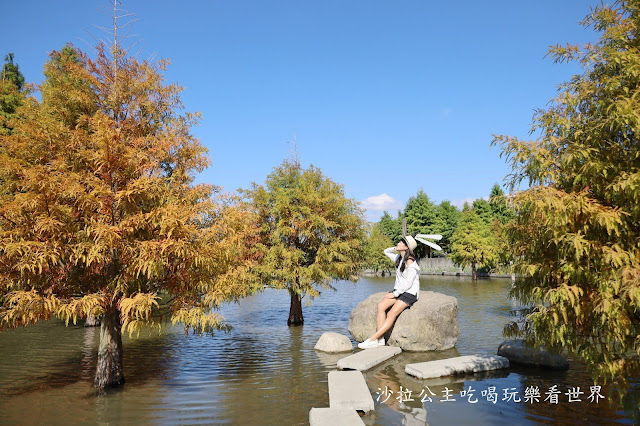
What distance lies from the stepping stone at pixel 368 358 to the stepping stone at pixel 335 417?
3.78 meters

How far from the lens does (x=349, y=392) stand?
28.7 ft

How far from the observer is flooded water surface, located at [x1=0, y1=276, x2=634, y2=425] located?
27.0ft

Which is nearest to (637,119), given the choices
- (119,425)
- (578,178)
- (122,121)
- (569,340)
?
(578,178)

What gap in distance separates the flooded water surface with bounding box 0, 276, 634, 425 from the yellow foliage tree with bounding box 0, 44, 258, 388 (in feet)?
4.65

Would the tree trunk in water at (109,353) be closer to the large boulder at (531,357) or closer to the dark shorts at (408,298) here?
the dark shorts at (408,298)

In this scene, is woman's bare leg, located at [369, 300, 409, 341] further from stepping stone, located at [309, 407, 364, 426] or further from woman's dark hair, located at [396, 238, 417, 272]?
stepping stone, located at [309, 407, 364, 426]

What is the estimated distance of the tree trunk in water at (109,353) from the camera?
32.8ft

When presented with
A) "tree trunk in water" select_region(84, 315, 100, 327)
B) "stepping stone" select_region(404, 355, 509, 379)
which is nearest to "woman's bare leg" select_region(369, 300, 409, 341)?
"stepping stone" select_region(404, 355, 509, 379)

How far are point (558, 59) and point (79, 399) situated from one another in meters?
11.3

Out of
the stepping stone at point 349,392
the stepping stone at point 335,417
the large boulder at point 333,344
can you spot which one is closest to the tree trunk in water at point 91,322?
the large boulder at point 333,344

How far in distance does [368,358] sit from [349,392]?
3.54 metres

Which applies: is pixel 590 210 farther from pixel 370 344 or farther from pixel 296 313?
pixel 296 313

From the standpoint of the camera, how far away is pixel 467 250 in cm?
5178

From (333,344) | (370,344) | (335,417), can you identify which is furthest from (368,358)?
(335,417)
